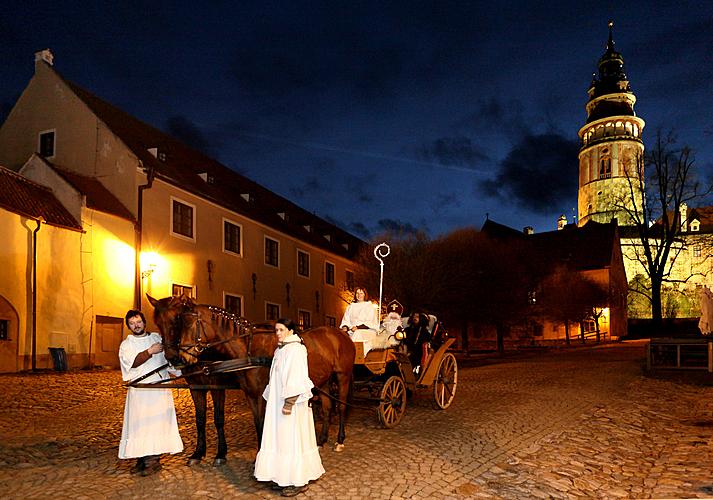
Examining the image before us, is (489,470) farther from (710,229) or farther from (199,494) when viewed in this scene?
(710,229)

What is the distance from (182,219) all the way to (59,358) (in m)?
7.05

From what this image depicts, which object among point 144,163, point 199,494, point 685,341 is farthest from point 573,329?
point 199,494

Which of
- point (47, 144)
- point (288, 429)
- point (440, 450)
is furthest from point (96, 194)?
point (288, 429)

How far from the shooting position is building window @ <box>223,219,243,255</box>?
82.0 ft

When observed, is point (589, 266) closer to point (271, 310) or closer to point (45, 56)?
point (271, 310)

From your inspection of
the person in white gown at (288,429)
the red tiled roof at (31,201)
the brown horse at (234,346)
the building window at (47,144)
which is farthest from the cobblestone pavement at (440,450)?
the building window at (47,144)

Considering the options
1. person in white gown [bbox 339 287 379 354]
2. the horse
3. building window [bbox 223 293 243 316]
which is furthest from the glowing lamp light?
the horse

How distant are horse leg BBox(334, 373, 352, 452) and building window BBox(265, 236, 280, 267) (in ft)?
64.9

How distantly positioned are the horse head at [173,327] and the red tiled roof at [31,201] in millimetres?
12483

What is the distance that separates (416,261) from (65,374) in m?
14.8

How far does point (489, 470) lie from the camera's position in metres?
6.97

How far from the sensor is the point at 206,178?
25594 mm

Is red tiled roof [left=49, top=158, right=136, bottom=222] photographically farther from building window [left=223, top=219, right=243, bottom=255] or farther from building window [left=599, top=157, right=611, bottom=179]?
building window [left=599, top=157, right=611, bottom=179]

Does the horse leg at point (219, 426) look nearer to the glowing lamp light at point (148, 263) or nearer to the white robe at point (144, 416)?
the white robe at point (144, 416)
